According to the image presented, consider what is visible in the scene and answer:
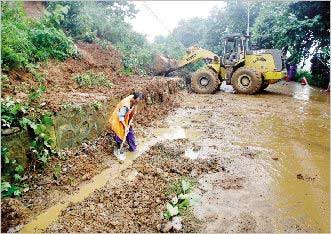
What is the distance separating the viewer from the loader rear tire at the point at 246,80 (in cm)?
1366

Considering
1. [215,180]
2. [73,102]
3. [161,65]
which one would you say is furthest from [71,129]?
[161,65]

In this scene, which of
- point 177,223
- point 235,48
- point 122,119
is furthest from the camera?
point 235,48

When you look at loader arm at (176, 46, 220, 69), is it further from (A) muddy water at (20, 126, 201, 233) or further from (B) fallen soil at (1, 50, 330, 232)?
(A) muddy water at (20, 126, 201, 233)

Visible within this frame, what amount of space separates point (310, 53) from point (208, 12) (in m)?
20.4

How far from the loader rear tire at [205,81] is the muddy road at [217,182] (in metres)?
5.31

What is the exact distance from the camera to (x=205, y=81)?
583 inches

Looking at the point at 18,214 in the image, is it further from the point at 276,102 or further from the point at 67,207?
the point at 276,102

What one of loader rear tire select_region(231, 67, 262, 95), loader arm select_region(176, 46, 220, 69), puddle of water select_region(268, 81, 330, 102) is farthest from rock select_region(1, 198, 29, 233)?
puddle of water select_region(268, 81, 330, 102)

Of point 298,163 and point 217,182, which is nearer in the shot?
point 217,182

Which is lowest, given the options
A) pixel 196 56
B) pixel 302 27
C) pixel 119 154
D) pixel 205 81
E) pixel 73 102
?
pixel 119 154

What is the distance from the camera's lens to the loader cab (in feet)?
46.4

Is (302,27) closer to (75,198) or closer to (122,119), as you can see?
(122,119)

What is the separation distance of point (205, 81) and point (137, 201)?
10645mm

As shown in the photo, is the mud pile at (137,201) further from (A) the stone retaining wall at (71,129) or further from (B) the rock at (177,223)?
(A) the stone retaining wall at (71,129)
